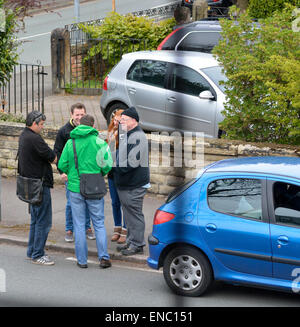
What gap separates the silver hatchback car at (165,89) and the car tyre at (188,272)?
11.4 ft

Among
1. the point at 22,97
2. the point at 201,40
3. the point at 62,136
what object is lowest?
the point at 22,97

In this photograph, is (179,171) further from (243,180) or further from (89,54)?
(89,54)

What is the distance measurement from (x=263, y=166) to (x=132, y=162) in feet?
4.72

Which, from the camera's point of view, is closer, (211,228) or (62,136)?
(211,228)

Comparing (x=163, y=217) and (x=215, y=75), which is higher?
(x=215, y=75)

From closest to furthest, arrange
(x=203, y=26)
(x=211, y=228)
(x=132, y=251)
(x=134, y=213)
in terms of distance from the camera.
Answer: (x=211, y=228) < (x=134, y=213) < (x=132, y=251) < (x=203, y=26)

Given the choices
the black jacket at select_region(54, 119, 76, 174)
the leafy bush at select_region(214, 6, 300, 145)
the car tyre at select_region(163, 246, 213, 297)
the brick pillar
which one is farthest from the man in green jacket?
the brick pillar

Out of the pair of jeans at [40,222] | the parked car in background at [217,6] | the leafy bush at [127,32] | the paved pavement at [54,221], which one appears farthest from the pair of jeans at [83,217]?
Result: the parked car in background at [217,6]

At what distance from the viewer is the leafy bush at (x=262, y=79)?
794 cm

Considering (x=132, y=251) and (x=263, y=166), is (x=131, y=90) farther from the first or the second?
(x=263, y=166)

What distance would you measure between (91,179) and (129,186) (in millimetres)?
494

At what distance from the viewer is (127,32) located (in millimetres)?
15422

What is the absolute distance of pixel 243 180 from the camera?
17.8 feet

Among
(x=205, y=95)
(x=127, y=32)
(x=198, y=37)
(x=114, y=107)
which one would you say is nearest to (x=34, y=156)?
(x=205, y=95)
